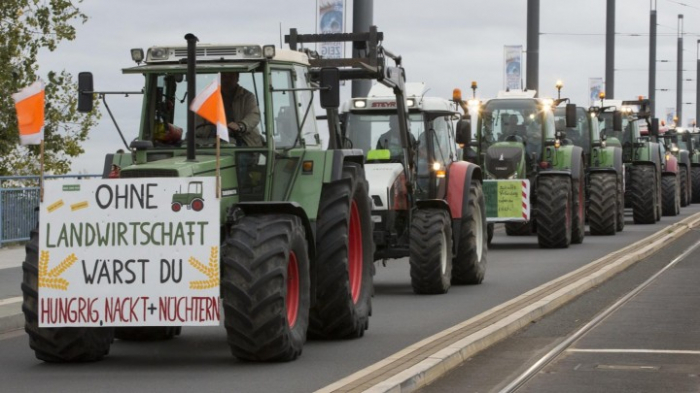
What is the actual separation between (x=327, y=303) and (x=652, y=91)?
60.8 meters

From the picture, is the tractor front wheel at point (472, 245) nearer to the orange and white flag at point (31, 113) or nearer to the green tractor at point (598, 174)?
the orange and white flag at point (31, 113)

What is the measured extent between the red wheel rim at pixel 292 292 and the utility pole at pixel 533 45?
27.8m

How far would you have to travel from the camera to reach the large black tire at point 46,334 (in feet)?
39.0

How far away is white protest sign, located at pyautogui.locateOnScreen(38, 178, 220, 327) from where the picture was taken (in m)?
11.7

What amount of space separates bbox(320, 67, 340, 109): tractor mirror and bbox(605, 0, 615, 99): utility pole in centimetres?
4506

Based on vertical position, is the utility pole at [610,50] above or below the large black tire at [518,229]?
above

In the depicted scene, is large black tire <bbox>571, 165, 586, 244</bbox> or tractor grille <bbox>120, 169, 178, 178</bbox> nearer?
tractor grille <bbox>120, 169, 178, 178</bbox>

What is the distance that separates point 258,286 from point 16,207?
16.2 meters

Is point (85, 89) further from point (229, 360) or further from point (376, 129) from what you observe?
point (376, 129)

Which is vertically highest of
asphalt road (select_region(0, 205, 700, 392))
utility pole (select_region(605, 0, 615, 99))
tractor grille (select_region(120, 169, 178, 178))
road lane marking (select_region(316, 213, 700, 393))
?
utility pole (select_region(605, 0, 615, 99))

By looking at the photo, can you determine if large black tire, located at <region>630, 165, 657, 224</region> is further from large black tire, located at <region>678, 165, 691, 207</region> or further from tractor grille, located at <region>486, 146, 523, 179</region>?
large black tire, located at <region>678, 165, 691, 207</region>

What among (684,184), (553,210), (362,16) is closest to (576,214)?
(553,210)

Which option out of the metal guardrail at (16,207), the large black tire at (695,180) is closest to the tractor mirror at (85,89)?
the metal guardrail at (16,207)

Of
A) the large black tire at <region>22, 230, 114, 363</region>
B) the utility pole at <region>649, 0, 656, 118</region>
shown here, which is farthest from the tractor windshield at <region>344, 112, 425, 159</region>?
the utility pole at <region>649, 0, 656, 118</region>
